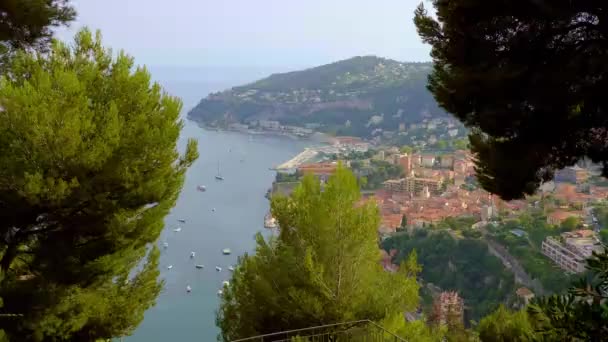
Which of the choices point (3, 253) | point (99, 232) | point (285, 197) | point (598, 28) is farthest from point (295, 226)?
point (598, 28)

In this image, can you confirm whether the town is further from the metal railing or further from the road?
the metal railing

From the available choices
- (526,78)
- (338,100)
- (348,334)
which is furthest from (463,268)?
(338,100)

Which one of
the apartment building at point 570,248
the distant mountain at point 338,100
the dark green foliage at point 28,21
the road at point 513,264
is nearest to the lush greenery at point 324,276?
the dark green foliage at point 28,21

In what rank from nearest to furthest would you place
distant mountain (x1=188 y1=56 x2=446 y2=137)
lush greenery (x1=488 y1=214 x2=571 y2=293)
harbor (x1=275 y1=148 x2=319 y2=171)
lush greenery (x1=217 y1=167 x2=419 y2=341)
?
lush greenery (x1=217 y1=167 x2=419 y2=341), lush greenery (x1=488 y1=214 x2=571 y2=293), harbor (x1=275 y1=148 x2=319 y2=171), distant mountain (x1=188 y1=56 x2=446 y2=137)

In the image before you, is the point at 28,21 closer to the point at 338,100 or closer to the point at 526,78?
the point at 526,78

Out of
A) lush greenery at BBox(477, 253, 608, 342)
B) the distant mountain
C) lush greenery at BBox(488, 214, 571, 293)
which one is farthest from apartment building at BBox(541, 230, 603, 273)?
the distant mountain
